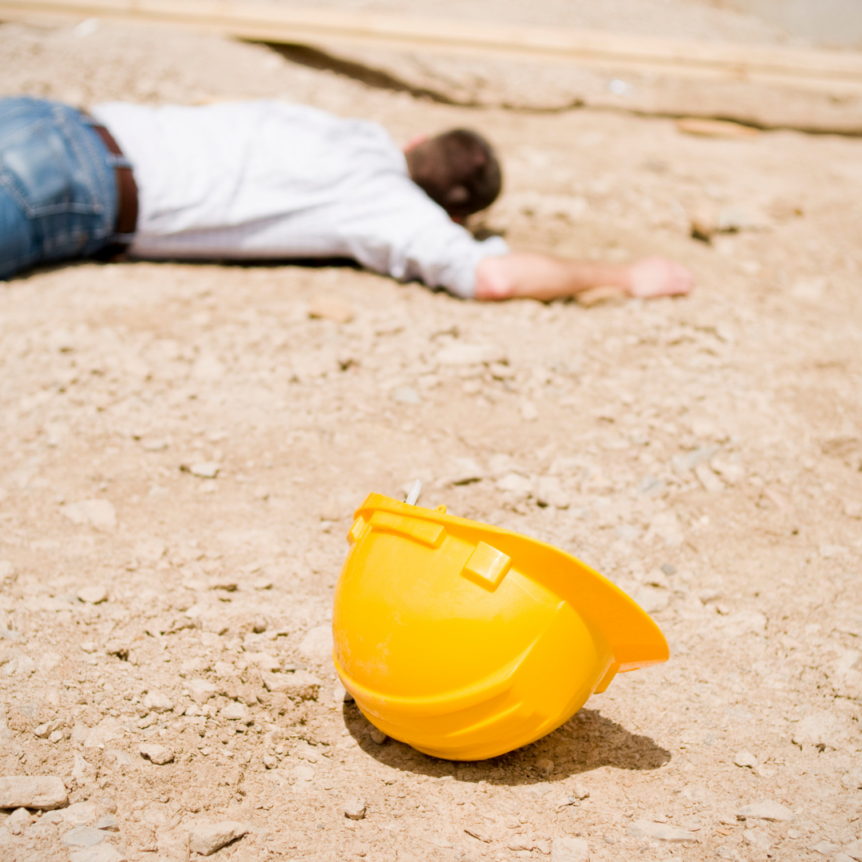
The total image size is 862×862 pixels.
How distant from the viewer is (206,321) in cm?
255

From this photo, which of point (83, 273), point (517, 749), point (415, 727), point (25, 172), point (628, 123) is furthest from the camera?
point (628, 123)

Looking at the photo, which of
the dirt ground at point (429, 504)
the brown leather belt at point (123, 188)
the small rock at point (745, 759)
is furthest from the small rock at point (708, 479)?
the brown leather belt at point (123, 188)

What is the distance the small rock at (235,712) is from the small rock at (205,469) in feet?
2.26

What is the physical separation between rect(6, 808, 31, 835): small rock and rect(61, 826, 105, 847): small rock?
0.22 feet

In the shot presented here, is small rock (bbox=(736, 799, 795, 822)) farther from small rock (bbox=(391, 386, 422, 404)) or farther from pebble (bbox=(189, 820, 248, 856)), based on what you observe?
small rock (bbox=(391, 386, 422, 404))

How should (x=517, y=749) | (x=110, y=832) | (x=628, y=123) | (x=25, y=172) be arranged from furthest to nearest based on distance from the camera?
(x=628, y=123), (x=25, y=172), (x=517, y=749), (x=110, y=832)

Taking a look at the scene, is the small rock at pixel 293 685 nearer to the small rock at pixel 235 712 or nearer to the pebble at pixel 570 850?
the small rock at pixel 235 712

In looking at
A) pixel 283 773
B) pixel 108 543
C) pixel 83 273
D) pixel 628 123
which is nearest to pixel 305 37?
pixel 628 123

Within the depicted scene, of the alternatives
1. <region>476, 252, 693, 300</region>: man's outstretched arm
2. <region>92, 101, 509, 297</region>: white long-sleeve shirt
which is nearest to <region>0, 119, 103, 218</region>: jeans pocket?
<region>92, 101, 509, 297</region>: white long-sleeve shirt

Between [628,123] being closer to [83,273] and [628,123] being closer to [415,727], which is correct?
[83,273]


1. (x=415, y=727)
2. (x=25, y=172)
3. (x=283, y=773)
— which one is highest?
(x=25, y=172)

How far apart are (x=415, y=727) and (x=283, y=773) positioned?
0.85 feet

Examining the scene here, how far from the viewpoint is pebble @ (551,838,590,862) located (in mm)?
1218

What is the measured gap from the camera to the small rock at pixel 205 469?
1.97 metres
